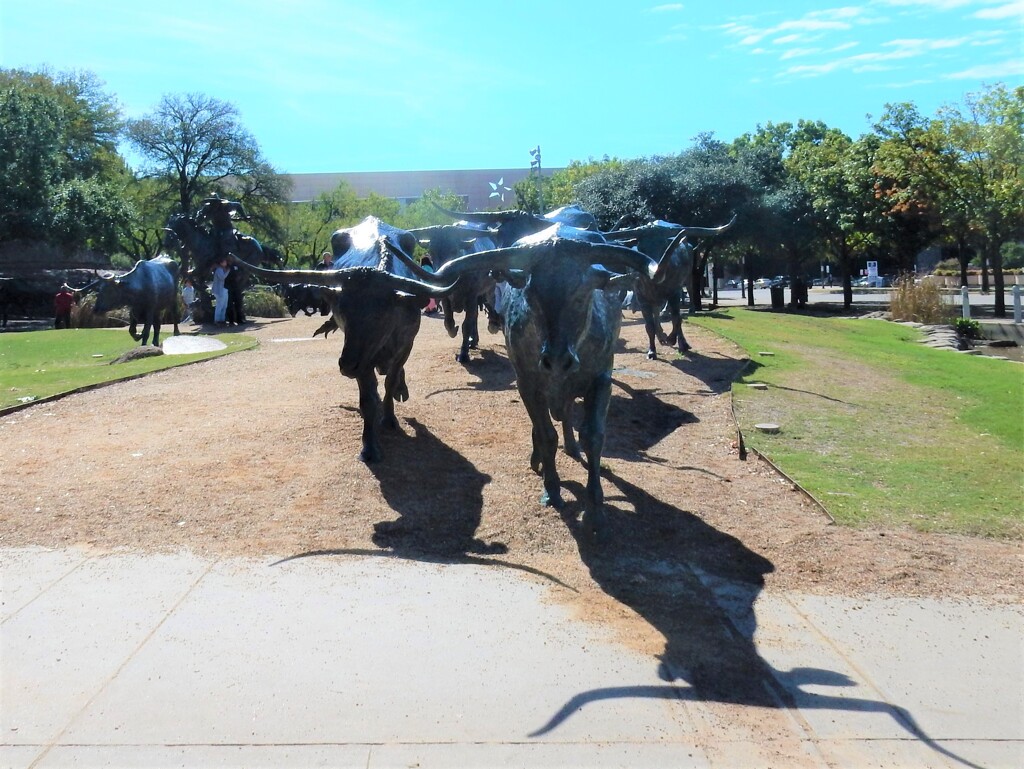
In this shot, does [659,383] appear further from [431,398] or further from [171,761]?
[171,761]

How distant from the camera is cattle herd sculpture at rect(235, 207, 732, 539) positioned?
20.7 ft

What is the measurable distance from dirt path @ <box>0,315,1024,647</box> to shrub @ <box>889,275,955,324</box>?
834 inches

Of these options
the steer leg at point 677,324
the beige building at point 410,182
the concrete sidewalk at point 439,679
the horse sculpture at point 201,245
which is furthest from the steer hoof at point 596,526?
the beige building at point 410,182

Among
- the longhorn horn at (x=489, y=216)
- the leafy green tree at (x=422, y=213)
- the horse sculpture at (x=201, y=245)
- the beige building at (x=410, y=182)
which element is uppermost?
the beige building at (x=410, y=182)

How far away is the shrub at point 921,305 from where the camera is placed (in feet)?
97.9

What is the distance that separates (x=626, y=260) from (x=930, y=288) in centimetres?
2723

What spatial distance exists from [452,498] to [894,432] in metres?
5.46

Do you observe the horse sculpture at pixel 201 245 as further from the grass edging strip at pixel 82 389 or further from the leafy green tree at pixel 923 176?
the leafy green tree at pixel 923 176

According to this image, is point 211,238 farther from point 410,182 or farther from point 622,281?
point 410,182

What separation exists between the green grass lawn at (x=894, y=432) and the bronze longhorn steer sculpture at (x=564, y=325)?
6.98ft

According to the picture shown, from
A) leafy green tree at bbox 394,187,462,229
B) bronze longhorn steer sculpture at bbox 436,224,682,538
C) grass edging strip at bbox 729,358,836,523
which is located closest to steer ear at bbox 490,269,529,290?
bronze longhorn steer sculpture at bbox 436,224,682,538

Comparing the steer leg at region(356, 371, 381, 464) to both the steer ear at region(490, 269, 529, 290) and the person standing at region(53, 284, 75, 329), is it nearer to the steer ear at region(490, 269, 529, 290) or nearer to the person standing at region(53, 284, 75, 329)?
the steer ear at region(490, 269, 529, 290)

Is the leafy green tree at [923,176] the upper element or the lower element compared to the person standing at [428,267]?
upper

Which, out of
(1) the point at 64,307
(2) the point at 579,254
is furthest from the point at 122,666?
(1) the point at 64,307
